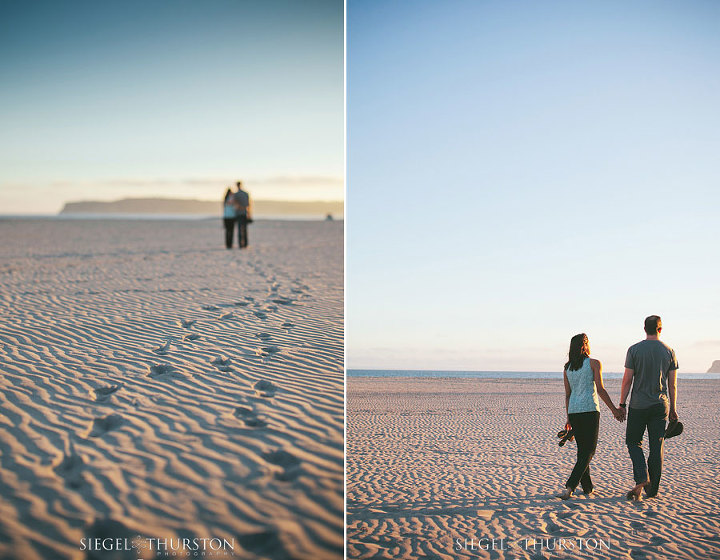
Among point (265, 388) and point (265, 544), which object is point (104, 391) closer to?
point (265, 388)

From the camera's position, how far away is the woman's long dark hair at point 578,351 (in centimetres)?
434

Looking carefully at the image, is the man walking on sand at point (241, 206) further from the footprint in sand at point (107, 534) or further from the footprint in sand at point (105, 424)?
the footprint in sand at point (107, 534)

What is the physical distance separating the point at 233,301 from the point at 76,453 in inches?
229

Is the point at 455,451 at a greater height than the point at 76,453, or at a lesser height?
lesser

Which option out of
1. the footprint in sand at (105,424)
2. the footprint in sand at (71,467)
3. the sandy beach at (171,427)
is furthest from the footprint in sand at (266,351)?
the footprint in sand at (71,467)

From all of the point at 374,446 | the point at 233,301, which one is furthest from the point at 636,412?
the point at 233,301

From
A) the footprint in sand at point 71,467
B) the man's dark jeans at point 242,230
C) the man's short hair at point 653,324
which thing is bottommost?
the footprint in sand at point 71,467

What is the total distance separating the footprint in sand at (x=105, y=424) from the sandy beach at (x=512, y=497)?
2103mm

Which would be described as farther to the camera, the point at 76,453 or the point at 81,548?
the point at 76,453

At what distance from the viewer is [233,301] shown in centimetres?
960

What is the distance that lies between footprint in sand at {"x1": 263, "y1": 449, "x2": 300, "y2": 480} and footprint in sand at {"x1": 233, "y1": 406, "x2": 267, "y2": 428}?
482mm

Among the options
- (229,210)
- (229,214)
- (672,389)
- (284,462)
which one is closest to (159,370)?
(284,462)

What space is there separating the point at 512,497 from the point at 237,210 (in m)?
14.4

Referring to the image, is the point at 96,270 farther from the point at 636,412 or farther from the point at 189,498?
the point at 636,412
